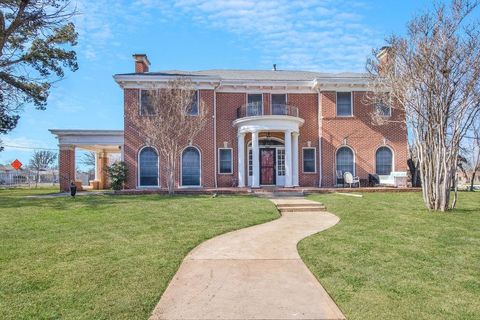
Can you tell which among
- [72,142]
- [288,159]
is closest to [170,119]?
[288,159]

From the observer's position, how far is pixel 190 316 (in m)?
3.81

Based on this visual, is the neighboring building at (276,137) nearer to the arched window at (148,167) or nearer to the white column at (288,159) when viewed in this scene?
the arched window at (148,167)

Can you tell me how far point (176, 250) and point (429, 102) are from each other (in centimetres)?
814

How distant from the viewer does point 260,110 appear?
66.7 ft

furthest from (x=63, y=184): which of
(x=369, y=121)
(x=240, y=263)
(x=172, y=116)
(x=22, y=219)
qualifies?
(x=240, y=263)

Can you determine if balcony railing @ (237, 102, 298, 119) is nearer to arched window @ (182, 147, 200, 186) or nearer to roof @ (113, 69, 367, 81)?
roof @ (113, 69, 367, 81)

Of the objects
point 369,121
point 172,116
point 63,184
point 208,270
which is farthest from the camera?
point 63,184

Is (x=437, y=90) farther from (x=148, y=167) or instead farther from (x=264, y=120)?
(x=148, y=167)

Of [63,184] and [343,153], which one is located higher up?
[343,153]

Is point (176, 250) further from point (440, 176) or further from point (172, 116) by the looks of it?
point (172, 116)

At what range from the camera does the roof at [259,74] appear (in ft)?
67.1

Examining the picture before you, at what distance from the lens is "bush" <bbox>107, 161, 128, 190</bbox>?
62.7 ft

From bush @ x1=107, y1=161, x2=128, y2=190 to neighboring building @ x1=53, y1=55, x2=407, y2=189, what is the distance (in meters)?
0.57

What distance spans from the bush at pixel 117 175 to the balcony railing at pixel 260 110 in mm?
6732
